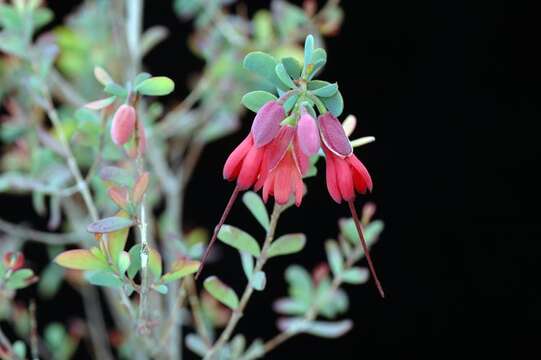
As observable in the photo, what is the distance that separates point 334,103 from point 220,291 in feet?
0.82

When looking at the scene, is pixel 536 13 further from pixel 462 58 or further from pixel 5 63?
pixel 5 63

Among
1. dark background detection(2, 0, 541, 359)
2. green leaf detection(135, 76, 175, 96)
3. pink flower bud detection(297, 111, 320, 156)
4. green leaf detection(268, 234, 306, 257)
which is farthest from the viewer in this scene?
dark background detection(2, 0, 541, 359)

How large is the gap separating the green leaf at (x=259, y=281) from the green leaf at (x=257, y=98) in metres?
0.17

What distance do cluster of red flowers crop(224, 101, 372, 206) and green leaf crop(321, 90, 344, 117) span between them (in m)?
0.02

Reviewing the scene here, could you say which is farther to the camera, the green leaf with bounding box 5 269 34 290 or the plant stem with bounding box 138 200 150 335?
the green leaf with bounding box 5 269 34 290

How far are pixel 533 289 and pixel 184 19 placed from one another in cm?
110

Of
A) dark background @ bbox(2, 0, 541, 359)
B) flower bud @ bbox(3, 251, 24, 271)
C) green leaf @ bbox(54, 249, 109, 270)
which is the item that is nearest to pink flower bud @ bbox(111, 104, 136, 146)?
green leaf @ bbox(54, 249, 109, 270)

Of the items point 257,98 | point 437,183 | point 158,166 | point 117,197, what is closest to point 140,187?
point 117,197

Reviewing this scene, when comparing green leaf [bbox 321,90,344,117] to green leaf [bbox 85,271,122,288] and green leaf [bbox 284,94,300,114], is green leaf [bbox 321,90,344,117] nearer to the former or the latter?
green leaf [bbox 284,94,300,114]

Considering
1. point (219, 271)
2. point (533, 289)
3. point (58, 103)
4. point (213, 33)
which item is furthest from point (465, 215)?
point (58, 103)

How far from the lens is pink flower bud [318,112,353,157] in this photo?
0.52 metres

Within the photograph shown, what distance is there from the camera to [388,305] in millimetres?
1805

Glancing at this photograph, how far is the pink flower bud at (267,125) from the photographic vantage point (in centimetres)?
51

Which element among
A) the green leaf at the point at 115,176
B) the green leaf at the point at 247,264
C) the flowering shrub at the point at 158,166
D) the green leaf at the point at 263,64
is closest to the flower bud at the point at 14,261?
the flowering shrub at the point at 158,166
